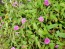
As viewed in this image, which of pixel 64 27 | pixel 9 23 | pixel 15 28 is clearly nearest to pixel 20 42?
pixel 15 28

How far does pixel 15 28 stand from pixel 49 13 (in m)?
0.46

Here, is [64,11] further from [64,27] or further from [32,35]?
[32,35]

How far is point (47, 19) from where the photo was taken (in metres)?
2.51

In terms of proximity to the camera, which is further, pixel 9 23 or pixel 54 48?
pixel 9 23

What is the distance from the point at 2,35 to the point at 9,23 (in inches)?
7.2

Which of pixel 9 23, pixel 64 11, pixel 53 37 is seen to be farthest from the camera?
pixel 9 23

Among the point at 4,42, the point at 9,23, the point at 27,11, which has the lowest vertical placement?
the point at 4,42

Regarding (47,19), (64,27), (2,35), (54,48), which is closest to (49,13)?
(47,19)

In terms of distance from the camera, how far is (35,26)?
243cm

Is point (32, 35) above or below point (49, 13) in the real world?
below

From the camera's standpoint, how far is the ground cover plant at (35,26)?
2.37 m

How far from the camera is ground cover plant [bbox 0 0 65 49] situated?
2.37 metres

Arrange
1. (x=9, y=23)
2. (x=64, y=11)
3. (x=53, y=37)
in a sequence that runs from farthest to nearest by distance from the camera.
A: (x=9, y=23), (x=64, y=11), (x=53, y=37)

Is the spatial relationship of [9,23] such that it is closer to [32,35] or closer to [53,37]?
[32,35]
